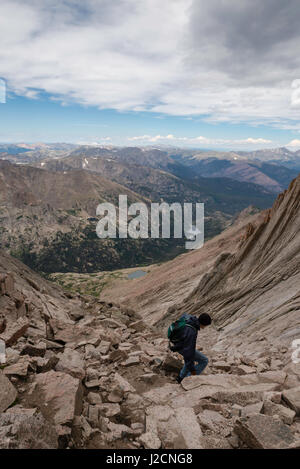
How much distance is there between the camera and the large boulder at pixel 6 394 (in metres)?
9.41

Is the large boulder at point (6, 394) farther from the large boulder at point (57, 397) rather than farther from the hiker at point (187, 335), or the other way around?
the hiker at point (187, 335)

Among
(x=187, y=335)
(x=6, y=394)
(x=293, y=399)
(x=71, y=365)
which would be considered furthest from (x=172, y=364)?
(x=6, y=394)

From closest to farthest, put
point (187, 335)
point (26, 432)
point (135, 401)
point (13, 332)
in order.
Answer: point (26, 432), point (135, 401), point (187, 335), point (13, 332)

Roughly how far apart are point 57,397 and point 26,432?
2.30 m

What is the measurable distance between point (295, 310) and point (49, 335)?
19562 millimetres

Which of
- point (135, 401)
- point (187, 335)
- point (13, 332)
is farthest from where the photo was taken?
point (13, 332)

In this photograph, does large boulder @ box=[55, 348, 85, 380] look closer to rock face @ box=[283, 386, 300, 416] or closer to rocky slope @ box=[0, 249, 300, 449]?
rocky slope @ box=[0, 249, 300, 449]

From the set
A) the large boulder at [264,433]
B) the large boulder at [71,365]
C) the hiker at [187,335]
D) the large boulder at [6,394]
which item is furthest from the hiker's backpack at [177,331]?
the large boulder at [6,394]

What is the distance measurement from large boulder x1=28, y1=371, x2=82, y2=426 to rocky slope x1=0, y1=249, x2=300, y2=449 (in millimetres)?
37

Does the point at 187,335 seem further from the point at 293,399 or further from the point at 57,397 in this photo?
the point at 57,397

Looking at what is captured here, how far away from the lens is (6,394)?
9828 mm

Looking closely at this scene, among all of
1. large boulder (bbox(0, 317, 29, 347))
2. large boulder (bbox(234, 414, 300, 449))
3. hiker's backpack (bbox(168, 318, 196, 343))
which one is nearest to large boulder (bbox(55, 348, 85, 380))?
large boulder (bbox(0, 317, 29, 347))

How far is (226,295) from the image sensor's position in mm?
36469
